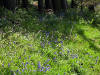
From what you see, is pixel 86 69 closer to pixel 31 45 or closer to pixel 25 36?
pixel 31 45

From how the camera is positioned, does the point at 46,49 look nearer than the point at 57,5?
Yes

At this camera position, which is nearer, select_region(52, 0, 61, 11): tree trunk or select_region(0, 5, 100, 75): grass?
select_region(0, 5, 100, 75): grass

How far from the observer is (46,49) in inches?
243

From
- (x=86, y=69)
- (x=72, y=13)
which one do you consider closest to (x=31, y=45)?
(x=86, y=69)

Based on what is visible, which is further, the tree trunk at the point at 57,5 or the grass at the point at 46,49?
the tree trunk at the point at 57,5

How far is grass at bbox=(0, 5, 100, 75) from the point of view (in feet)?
16.6

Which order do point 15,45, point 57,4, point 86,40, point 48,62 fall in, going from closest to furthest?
point 48,62
point 15,45
point 86,40
point 57,4

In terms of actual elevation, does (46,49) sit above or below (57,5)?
below

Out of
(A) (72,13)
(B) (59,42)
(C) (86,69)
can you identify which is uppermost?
(A) (72,13)

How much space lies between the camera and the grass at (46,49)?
5.05 metres

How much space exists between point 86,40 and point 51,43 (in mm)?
1998

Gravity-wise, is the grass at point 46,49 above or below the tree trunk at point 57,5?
below

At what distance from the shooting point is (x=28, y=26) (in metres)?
8.35

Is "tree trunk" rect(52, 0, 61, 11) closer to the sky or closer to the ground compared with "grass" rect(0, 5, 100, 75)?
closer to the sky
